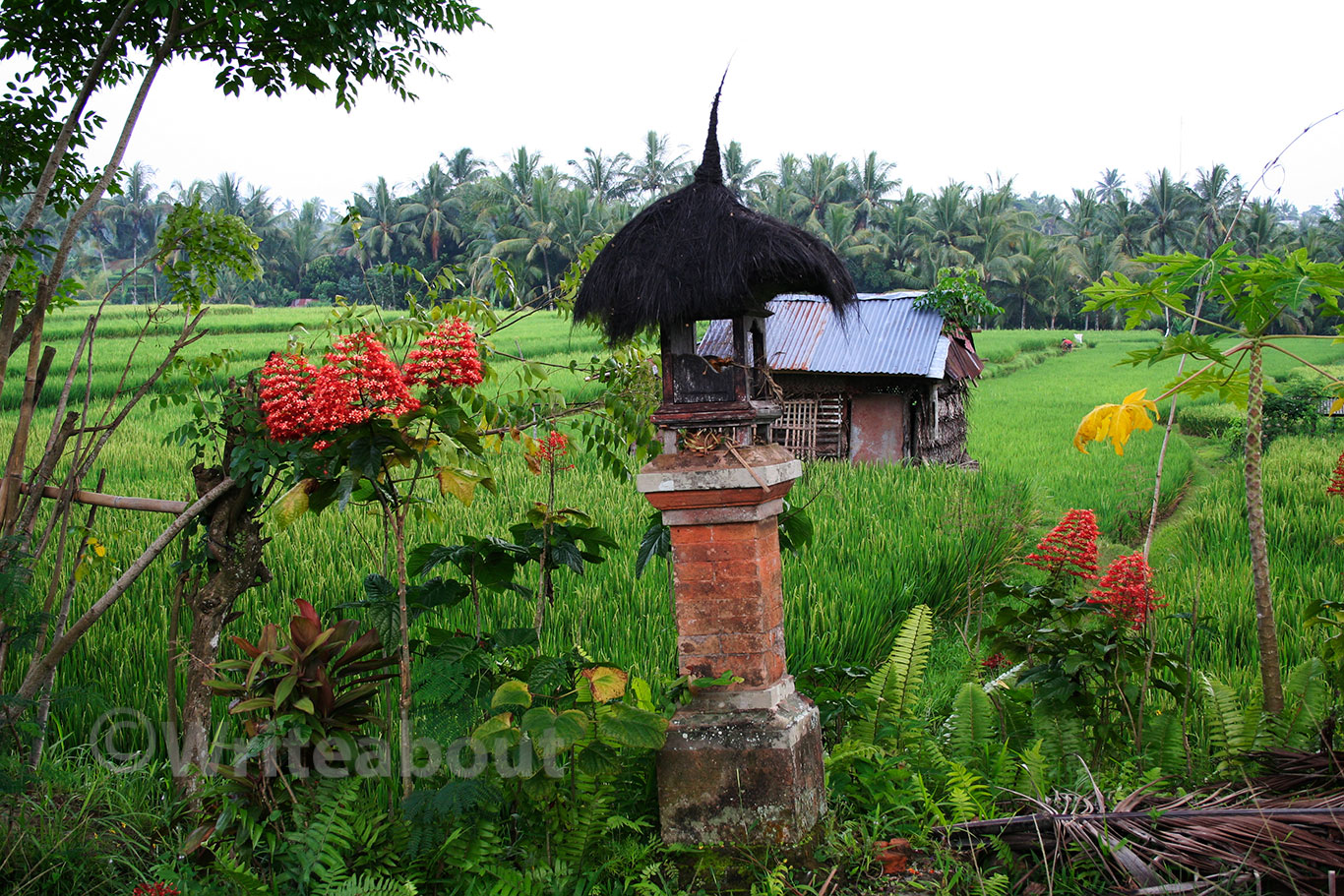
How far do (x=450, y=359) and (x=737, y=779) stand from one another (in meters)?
1.47

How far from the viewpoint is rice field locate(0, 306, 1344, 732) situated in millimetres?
4148

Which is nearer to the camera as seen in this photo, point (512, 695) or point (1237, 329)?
point (512, 695)

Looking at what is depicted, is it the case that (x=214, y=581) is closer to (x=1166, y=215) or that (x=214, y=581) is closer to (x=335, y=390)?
(x=335, y=390)

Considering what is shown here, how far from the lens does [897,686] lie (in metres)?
3.19

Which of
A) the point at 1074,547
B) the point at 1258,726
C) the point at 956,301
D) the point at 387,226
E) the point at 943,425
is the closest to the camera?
the point at 1258,726

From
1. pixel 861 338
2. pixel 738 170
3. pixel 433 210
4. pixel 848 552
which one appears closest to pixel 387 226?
pixel 433 210

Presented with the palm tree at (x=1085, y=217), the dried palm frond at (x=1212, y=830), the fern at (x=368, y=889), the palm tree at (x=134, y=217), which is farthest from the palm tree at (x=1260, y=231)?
the palm tree at (x=134, y=217)

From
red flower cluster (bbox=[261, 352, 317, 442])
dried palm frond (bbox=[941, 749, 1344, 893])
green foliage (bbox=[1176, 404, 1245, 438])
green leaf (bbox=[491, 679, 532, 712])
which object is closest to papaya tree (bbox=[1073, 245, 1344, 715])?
dried palm frond (bbox=[941, 749, 1344, 893])

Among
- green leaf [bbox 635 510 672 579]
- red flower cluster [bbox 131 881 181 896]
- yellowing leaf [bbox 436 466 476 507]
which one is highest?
yellowing leaf [bbox 436 466 476 507]

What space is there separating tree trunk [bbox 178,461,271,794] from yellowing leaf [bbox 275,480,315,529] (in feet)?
1.29

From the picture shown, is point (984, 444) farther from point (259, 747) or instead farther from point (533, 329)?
point (533, 329)

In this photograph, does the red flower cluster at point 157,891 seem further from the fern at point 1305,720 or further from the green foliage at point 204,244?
the fern at point 1305,720

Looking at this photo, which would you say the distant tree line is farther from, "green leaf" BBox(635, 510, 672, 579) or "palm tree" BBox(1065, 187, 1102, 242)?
"green leaf" BBox(635, 510, 672, 579)

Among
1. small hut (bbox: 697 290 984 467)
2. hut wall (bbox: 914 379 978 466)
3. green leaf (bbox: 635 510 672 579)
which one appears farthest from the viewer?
hut wall (bbox: 914 379 978 466)
